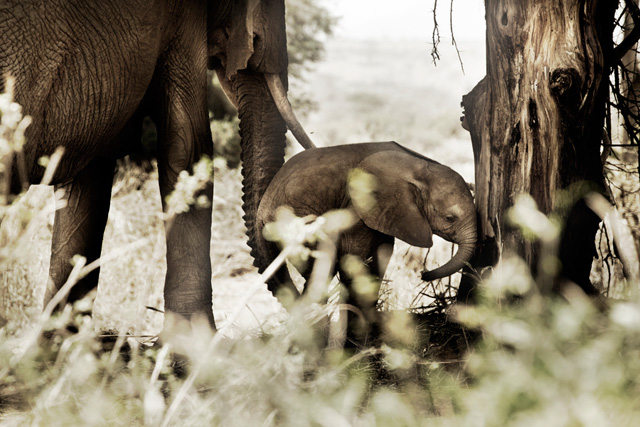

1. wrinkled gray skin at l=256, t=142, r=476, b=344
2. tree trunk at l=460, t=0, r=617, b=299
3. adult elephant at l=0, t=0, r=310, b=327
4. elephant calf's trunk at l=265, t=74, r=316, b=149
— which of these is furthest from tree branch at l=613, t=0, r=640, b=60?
adult elephant at l=0, t=0, r=310, b=327

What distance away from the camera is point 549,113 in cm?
325

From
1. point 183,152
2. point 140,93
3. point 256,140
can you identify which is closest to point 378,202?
point 256,140

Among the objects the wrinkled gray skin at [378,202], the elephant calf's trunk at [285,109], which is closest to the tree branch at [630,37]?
the wrinkled gray skin at [378,202]

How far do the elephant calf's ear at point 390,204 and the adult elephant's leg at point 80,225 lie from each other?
161cm

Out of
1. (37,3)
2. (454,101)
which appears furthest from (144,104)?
(454,101)

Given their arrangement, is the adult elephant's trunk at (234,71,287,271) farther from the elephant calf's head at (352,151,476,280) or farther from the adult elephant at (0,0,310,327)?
the elephant calf's head at (352,151,476,280)

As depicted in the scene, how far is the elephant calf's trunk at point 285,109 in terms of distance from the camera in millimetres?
4207

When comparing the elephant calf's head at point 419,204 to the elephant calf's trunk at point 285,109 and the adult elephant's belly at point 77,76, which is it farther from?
the adult elephant's belly at point 77,76

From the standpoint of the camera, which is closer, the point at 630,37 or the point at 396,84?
the point at 630,37

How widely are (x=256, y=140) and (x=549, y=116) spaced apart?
1563 millimetres

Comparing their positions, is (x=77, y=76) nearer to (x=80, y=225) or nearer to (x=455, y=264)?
(x=80, y=225)

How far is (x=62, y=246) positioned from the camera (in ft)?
14.9

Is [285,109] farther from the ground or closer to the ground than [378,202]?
farther from the ground

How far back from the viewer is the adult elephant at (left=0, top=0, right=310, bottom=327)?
3371 millimetres
